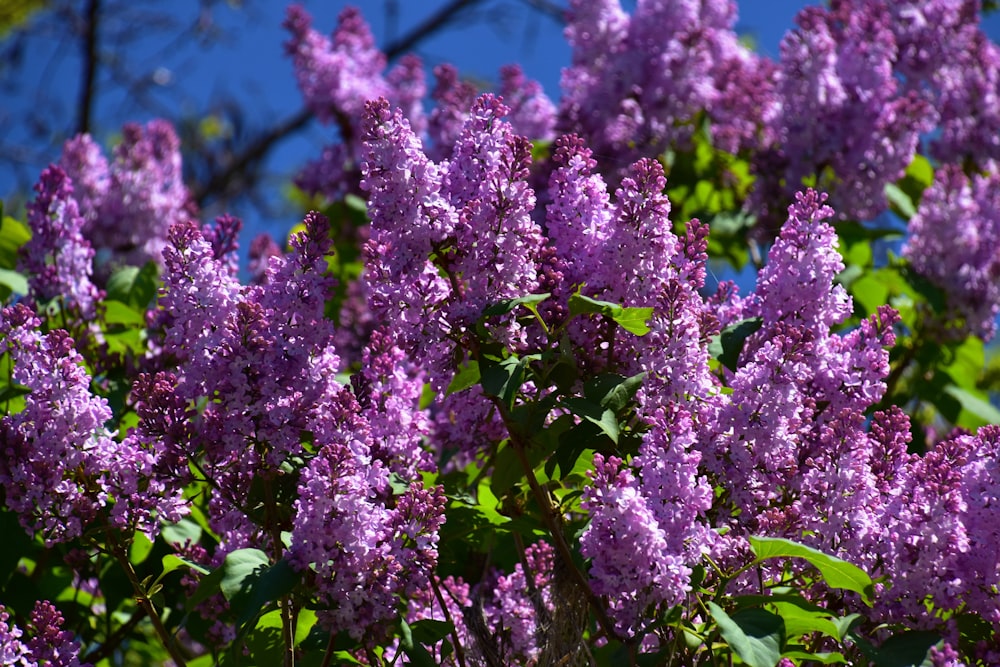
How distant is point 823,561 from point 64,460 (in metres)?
1.45

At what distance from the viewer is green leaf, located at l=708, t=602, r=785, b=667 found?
7.11 ft

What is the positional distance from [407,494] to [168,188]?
10.3 feet

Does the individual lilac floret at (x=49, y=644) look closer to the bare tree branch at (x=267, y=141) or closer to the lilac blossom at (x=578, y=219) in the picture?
the lilac blossom at (x=578, y=219)

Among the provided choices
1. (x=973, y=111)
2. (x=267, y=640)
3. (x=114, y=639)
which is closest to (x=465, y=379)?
(x=267, y=640)

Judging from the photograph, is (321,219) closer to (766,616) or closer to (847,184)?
(766,616)

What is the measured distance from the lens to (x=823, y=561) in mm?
2281

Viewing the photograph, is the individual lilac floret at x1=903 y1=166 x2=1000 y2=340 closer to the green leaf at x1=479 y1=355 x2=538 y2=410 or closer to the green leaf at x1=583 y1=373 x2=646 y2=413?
the green leaf at x1=583 y1=373 x2=646 y2=413

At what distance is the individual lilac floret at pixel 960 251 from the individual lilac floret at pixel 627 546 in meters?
2.69

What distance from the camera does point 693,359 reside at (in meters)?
2.49

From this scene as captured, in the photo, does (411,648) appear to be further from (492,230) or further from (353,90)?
(353,90)

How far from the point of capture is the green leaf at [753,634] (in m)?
2.17

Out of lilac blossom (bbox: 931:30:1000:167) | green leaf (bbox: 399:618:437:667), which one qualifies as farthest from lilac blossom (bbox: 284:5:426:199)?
green leaf (bbox: 399:618:437:667)

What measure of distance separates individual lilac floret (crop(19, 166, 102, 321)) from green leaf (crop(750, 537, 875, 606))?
7.38 feet

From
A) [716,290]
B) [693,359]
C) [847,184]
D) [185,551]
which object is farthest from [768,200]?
[185,551]
